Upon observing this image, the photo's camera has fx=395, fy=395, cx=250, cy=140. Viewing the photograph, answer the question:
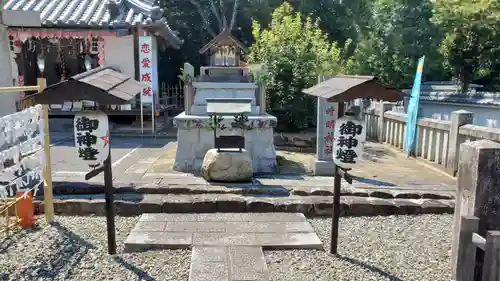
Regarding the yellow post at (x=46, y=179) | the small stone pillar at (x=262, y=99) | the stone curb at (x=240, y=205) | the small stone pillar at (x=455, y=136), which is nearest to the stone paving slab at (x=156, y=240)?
the stone curb at (x=240, y=205)

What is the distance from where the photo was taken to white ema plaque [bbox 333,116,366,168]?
14.9ft

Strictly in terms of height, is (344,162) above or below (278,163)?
above

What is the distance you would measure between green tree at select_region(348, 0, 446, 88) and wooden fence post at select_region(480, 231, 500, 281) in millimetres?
16528

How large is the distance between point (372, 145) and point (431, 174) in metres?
3.90

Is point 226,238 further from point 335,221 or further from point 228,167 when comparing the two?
point 228,167

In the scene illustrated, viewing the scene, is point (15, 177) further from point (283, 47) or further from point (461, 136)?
point (283, 47)

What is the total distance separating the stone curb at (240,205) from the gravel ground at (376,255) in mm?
246

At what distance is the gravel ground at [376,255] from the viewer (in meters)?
3.96

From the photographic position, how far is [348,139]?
4.56 meters

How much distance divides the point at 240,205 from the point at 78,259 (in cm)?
230

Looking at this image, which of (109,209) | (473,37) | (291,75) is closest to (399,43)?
(473,37)

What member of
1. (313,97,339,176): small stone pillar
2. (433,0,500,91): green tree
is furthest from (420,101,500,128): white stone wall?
(313,97,339,176): small stone pillar

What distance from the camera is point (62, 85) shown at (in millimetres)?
3834

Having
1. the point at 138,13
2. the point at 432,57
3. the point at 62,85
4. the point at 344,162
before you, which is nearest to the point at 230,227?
the point at 344,162
